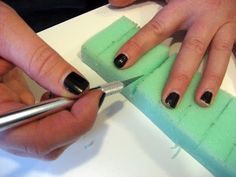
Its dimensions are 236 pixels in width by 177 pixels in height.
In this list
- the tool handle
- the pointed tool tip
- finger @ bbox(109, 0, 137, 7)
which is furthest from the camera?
→ finger @ bbox(109, 0, 137, 7)

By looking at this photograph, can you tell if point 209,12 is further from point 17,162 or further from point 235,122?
point 17,162

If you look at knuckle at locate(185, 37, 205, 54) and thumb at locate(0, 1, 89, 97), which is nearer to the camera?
thumb at locate(0, 1, 89, 97)

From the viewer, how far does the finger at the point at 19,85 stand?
44 centimetres

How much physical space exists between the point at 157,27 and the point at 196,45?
67 millimetres

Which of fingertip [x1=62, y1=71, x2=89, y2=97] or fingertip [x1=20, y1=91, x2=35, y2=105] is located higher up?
fingertip [x1=62, y1=71, x2=89, y2=97]

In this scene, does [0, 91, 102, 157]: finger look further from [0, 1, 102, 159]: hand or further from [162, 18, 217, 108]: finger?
[162, 18, 217, 108]: finger

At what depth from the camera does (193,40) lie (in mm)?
523

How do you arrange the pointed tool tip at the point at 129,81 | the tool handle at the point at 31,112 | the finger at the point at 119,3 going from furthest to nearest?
1. the finger at the point at 119,3
2. the pointed tool tip at the point at 129,81
3. the tool handle at the point at 31,112

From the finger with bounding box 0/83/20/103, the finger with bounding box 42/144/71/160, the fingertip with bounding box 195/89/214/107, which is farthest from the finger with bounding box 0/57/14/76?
the fingertip with bounding box 195/89/214/107

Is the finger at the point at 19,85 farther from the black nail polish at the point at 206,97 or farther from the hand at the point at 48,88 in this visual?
the black nail polish at the point at 206,97

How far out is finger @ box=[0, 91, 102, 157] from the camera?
1.16 ft

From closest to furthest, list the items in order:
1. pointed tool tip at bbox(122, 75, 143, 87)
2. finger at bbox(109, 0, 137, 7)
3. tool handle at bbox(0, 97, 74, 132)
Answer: tool handle at bbox(0, 97, 74, 132), pointed tool tip at bbox(122, 75, 143, 87), finger at bbox(109, 0, 137, 7)

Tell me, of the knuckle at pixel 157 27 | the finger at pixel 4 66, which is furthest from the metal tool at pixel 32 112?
the knuckle at pixel 157 27

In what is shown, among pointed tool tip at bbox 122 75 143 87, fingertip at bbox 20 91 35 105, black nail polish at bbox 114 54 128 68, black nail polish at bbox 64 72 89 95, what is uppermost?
black nail polish at bbox 64 72 89 95
